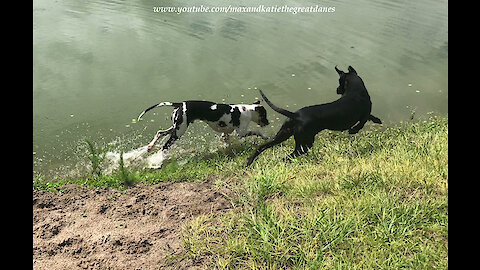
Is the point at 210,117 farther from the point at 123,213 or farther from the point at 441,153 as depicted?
the point at 441,153

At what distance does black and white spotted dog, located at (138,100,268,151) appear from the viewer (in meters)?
5.81

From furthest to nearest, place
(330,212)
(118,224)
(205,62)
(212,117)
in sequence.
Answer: (205,62), (212,117), (118,224), (330,212)

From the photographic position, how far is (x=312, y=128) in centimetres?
507

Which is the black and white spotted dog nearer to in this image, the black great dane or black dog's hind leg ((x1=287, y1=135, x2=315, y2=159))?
the black great dane

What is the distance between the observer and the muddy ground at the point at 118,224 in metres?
3.38

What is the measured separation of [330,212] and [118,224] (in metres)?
2.06

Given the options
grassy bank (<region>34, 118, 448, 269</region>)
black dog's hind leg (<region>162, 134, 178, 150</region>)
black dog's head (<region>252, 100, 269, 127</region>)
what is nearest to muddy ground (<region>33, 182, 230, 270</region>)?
grassy bank (<region>34, 118, 448, 269</region>)

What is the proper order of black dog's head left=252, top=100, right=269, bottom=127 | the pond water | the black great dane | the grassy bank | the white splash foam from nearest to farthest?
1. the grassy bank
2. the black great dane
3. the white splash foam
4. black dog's head left=252, top=100, right=269, bottom=127
5. the pond water

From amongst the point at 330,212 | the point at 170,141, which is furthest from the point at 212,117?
the point at 330,212

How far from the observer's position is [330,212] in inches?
142

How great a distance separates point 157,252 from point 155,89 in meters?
4.61

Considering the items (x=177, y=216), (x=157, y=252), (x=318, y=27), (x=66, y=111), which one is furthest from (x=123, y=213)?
(x=318, y=27)

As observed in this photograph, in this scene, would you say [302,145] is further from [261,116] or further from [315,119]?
[261,116]

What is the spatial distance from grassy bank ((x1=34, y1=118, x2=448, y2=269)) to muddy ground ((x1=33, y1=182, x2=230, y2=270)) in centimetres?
17
